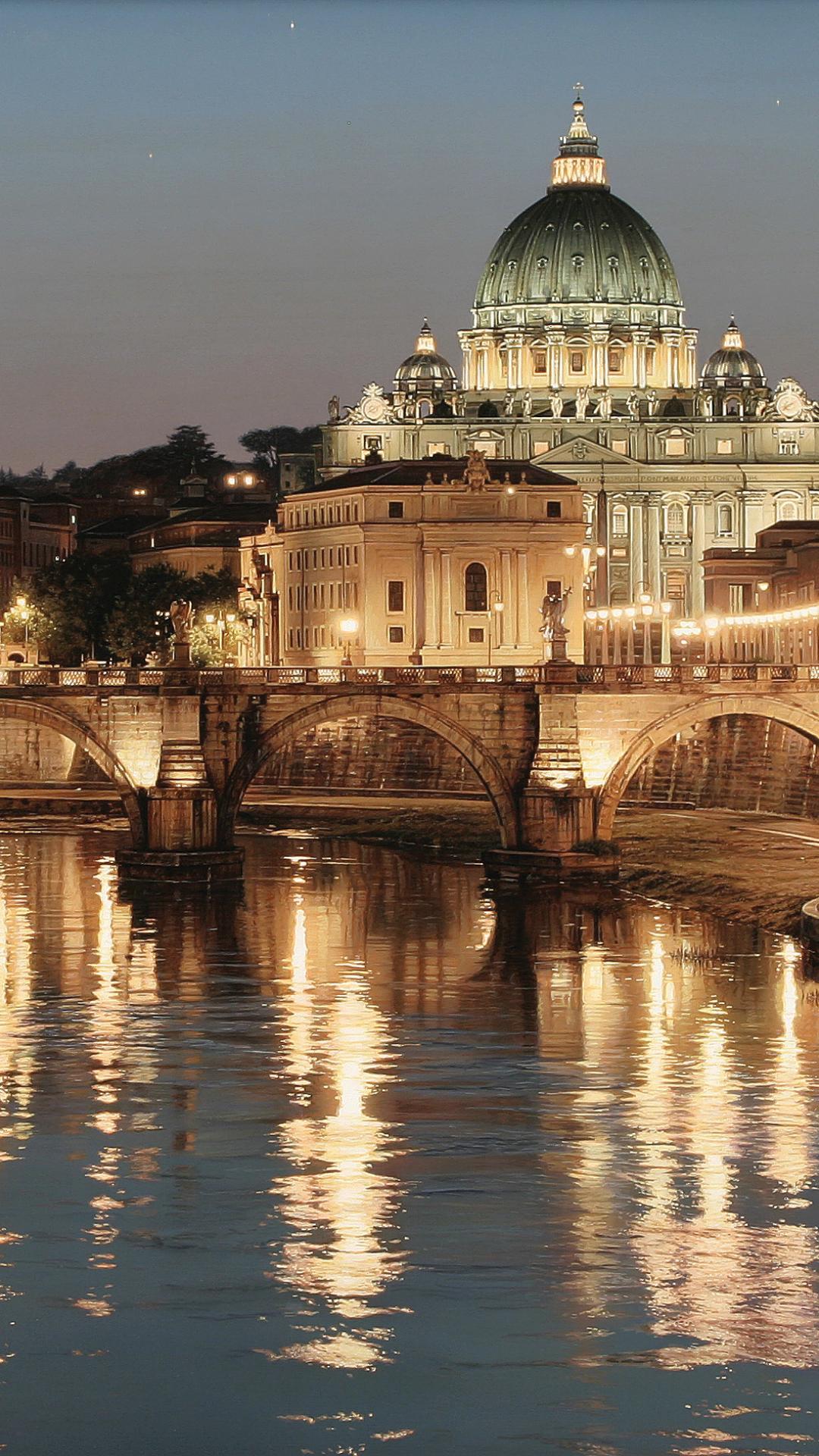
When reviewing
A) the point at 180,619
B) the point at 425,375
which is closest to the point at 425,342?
the point at 425,375

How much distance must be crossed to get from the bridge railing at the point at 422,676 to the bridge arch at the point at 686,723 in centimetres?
49

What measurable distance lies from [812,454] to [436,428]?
68.9ft

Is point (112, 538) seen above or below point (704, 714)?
above

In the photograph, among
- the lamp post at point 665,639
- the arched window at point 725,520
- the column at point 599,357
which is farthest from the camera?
the column at point 599,357

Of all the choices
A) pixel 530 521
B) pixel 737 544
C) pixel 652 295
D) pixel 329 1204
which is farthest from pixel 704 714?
pixel 652 295

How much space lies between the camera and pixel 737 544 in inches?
5925

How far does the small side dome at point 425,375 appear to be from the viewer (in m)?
162

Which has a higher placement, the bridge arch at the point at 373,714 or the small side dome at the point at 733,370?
the small side dome at the point at 733,370

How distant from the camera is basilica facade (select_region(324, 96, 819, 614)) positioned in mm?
151250

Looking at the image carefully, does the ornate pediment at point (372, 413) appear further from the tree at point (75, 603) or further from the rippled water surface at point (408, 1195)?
the rippled water surface at point (408, 1195)

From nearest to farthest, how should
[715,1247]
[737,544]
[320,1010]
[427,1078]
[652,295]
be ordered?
1. [715,1247]
2. [427,1078]
3. [320,1010]
4. [737,544]
5. [652,295]

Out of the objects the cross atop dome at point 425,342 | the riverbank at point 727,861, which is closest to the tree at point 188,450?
the cross atop dome at point 425,342

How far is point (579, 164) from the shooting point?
16912cm

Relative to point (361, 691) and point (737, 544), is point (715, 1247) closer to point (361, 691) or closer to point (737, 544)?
point (361, 691)
